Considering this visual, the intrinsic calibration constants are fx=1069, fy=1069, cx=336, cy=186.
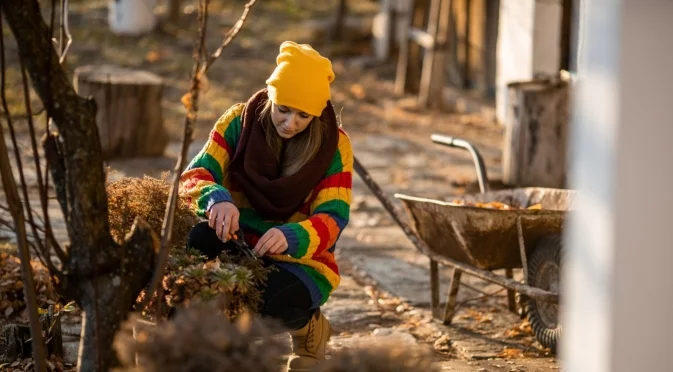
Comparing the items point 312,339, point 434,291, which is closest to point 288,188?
point 312,339

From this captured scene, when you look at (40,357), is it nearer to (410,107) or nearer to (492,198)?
(492,198)

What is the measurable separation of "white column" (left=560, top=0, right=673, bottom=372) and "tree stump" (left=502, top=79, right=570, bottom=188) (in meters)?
5.60

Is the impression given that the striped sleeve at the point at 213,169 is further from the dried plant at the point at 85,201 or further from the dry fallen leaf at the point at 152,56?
the dry fallen leaf at the point at 152,56

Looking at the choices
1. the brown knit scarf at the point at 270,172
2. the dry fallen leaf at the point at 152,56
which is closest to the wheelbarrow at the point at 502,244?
the brown knit scarf at the point at 270,172

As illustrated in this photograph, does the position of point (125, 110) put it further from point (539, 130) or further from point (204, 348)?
point (204, 348)

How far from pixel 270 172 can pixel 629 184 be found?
184cm

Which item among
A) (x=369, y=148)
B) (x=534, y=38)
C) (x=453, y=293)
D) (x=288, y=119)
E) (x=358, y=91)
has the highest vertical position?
(x=288, y=119)

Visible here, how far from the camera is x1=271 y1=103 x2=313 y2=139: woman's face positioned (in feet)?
12.9

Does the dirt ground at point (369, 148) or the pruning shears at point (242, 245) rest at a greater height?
the pruning shears at point (242, 245)

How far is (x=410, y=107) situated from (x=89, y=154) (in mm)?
9522

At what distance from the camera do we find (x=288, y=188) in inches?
158

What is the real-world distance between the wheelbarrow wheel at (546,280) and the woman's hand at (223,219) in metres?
1.63

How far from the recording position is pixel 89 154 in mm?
3182

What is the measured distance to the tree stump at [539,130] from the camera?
26.7 ft
